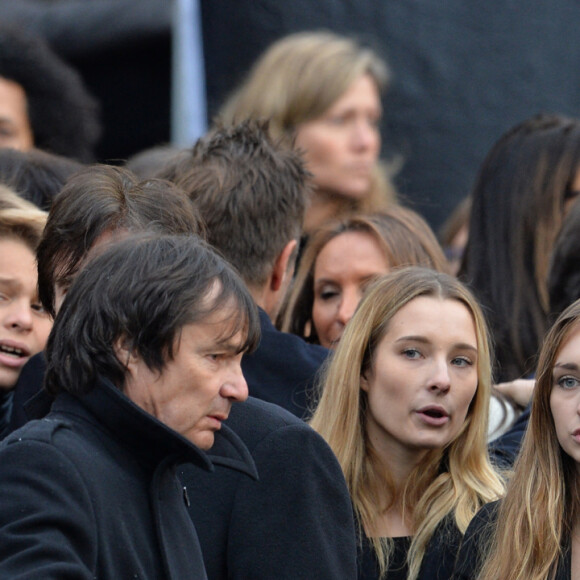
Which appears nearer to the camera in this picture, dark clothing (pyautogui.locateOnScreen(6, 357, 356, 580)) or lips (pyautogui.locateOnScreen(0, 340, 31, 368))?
dark clothing (pyautogui.locateOnScreen(6, 357, 356, 580))

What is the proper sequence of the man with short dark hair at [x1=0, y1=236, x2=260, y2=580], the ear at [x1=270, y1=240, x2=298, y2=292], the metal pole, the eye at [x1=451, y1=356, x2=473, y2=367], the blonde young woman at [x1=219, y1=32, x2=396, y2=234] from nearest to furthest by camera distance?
the man with short dark hair at [x1=0, y1=236, x2=260, y2=580], the eye at [x1=451, y1=356, x2=473, y2=367], the ear at [x1=270, y1=240, x2=298, y2=292], the blonde young woman at [x1=219, y1=32, x2=396, y2=234], the metal pole

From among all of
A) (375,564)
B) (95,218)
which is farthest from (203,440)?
(375,564)

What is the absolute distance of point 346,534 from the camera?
8.55 ft

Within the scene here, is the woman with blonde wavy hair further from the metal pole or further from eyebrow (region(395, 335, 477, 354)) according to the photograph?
the metal pole

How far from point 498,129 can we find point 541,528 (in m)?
3.57

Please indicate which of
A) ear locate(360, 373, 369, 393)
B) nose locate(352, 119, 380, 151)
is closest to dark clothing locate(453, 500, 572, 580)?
ear locate(360, 373, 369, 393)

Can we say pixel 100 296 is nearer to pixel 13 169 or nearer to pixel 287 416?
pixel 287 416

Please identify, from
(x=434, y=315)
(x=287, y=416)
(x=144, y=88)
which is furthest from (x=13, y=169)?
(x=144, y=88)

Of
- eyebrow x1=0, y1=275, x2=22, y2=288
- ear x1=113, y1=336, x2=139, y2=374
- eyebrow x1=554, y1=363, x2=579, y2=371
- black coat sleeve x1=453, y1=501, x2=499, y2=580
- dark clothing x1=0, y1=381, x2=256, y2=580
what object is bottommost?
black coat sleeve x1=453, y1=501, x2=499, y2=580

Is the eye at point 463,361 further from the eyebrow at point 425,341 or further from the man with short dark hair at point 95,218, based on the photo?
the man with short dark hair at point 95,218

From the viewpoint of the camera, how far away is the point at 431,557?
10.3ft

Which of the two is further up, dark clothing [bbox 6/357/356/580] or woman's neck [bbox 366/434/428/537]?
dark clothing [bbox 6/357/356/580]

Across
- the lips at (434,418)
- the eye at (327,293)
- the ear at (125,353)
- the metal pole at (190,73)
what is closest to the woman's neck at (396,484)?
the lips at (434,418)

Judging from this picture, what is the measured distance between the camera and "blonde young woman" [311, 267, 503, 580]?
3.25m
